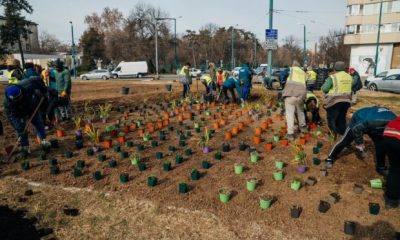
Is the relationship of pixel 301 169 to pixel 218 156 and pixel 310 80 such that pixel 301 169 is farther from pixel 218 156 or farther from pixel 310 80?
pixel 310 80

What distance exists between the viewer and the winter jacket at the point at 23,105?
5633 millimetres

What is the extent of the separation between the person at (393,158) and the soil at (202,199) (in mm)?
146

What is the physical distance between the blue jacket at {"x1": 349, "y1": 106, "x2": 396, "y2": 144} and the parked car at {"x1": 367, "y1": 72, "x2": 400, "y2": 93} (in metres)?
16.7

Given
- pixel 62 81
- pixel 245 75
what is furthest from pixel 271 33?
pixel 62 81

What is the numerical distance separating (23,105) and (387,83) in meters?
19.3

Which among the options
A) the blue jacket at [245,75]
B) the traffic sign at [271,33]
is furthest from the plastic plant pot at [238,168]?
the traffic sign at [271,33]

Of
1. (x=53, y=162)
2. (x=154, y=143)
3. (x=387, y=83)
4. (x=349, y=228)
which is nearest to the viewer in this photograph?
(x=349, y=228)

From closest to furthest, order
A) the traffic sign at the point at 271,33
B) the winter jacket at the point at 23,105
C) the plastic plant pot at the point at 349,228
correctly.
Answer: the plastic plant pot at the point at 349,228
the winter jacket at the point at 23,105
the traffic sign at the point at 271,33

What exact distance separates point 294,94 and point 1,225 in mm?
Result: 5073

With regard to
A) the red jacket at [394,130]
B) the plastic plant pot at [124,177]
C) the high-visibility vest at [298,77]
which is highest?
the high-visibility vest at [298,77]

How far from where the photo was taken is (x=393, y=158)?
339 cm

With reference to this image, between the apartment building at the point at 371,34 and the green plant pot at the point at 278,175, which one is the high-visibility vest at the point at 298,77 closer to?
the green plant pot at the point at 278,175

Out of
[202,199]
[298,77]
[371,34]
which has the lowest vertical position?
[202,199]

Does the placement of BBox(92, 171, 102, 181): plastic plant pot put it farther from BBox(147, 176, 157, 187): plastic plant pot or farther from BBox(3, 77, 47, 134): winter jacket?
BBox(3, 77, 47, 134): winter jacket
